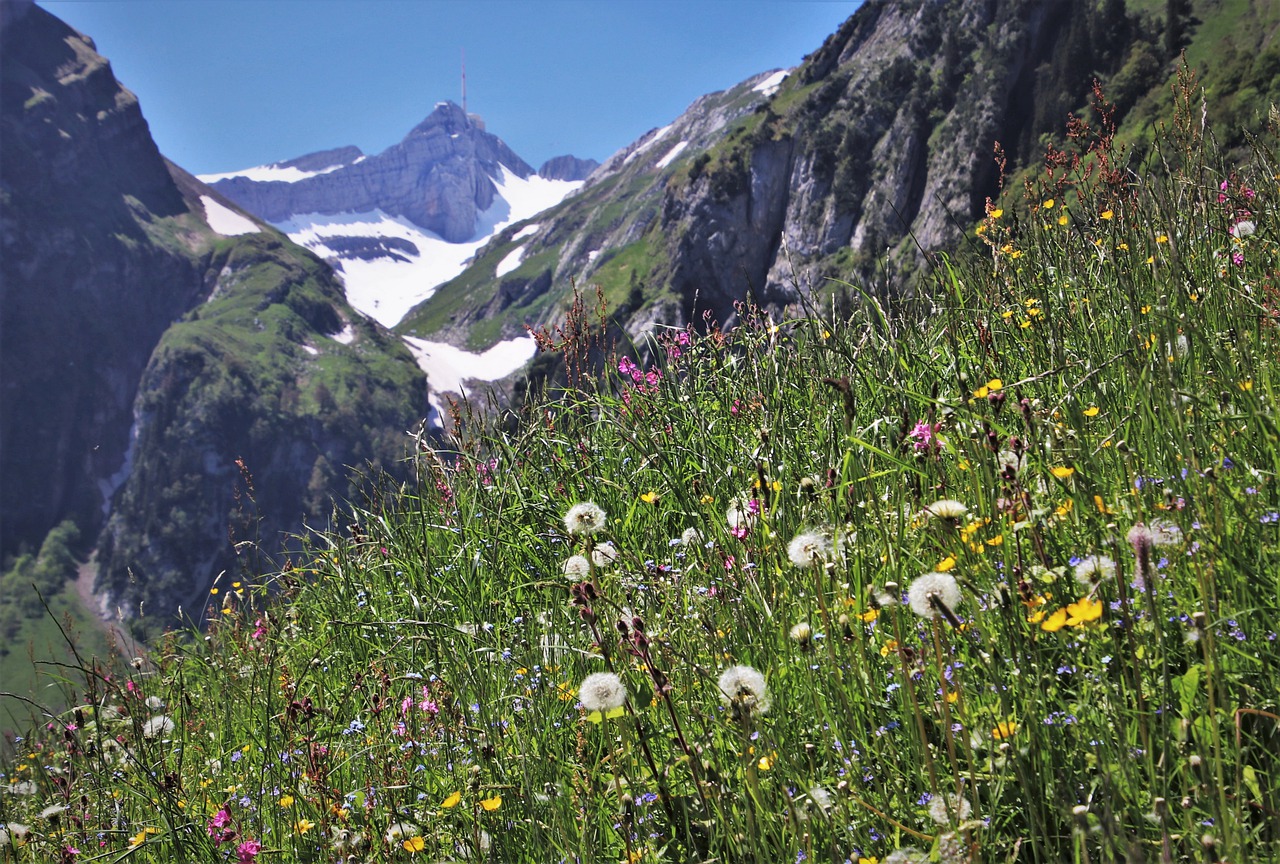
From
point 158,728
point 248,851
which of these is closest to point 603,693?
point 248,851

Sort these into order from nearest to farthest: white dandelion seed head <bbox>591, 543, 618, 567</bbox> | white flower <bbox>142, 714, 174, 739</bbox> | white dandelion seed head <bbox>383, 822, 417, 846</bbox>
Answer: white dandelion seed head <bbox>383, 822, 417, 846</bbox> < white dandelion seed head <bbox>591, 543, 618, 567</bbox> < white flower <bbox>142, 714, 174, 739</bbox>

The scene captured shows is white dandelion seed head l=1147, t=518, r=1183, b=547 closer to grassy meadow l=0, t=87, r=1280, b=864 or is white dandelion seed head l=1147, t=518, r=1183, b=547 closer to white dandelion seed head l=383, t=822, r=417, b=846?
grassy meadow l=0, t=87, r=1280, b=864

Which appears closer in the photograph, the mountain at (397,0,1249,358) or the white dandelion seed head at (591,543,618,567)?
the white dandelion seed head at (591,543,618,567)

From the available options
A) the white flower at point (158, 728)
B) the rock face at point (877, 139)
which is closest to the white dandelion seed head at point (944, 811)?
the white flower at point (158, 728)

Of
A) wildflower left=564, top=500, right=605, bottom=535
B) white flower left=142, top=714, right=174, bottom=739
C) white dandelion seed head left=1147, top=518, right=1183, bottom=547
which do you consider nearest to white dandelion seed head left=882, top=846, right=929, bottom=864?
white dandelion seed head left=1147, top=518, right=1183, bottom=547

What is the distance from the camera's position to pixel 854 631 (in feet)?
7.33

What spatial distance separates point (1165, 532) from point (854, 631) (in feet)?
2.53

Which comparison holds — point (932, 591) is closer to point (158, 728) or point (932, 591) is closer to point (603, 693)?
point (603, 693)

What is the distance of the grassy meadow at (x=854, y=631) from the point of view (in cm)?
193

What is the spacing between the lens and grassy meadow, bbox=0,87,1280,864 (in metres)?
1.93

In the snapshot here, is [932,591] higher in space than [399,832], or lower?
higher

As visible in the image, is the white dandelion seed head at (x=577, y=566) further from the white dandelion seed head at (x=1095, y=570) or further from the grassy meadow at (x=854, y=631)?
the white dandelion seed head at (x=1095, y=570)

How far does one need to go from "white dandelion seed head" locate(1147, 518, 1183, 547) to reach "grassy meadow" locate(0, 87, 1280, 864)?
1 centimetres

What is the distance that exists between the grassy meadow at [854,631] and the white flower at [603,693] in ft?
0.03
